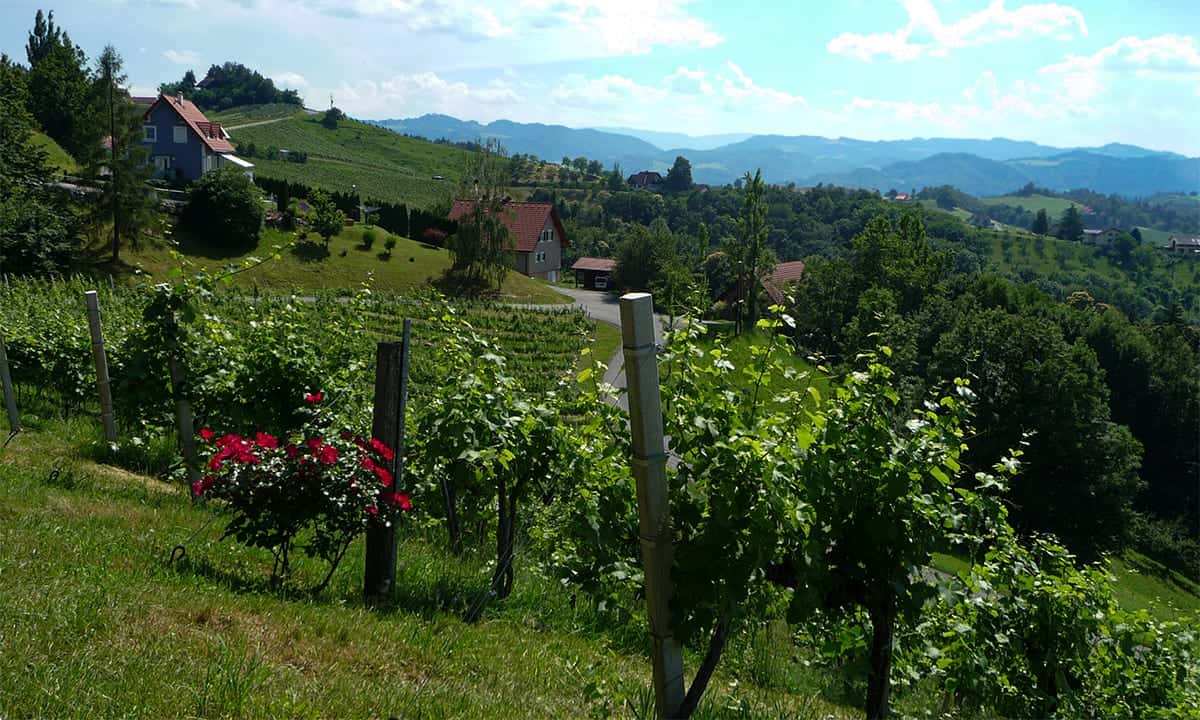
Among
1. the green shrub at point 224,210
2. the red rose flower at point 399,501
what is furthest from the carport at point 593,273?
the red rose flower at point 399,501

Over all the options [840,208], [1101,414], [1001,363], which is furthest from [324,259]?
[840,208]

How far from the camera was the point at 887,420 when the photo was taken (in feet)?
16.1

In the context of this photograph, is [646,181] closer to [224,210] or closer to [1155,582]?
[224,210]

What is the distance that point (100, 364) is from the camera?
9570mm

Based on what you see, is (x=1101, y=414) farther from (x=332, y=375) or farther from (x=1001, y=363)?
(x=332, y=375)

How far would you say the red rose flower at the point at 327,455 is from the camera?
17.7 feet

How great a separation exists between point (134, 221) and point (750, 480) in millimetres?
49286

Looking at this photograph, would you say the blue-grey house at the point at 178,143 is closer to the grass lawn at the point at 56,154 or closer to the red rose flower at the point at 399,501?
the grass lawn at the point at 56,154

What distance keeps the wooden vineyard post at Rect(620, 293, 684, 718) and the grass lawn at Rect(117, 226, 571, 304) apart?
146 feet

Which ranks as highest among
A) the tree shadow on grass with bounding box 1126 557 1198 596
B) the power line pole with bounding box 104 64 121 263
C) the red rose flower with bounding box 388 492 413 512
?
the power line pole with bounding box 104 64 121 263

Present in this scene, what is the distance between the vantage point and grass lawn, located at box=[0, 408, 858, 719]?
12.4 ft

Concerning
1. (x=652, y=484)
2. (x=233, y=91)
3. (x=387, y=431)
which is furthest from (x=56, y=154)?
(x=233, y=91)

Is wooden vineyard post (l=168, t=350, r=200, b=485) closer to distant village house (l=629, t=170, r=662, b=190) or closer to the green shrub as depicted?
the green shrub

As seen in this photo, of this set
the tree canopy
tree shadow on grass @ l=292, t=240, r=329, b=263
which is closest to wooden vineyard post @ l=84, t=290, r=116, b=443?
tree shadow on grass @ l=292, t=240, r=329, b=263
